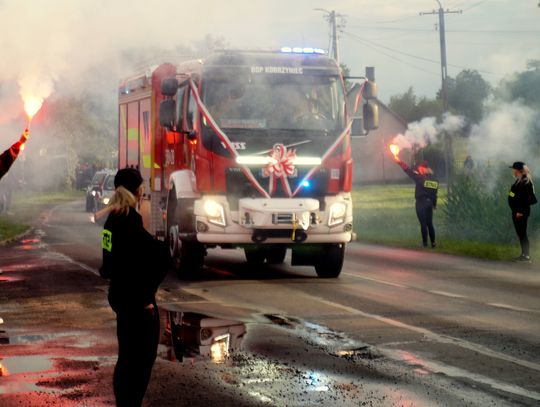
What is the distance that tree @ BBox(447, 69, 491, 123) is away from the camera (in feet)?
447

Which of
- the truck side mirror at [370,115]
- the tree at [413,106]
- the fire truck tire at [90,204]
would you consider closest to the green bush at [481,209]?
the truck side mirror at [370,115]

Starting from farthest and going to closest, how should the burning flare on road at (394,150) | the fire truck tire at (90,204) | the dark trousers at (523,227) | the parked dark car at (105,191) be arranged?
1. the fire truck tire at (90,204)
2. the parked dark car at (105,191)
3. the burning flare on road at (394,150)
4. the dark trousers at (523,227)

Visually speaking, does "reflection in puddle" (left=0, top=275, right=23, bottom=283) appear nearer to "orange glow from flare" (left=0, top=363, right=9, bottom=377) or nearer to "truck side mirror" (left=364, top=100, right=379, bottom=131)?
"truck side mirror" (left=364, top=100, right=379, bottom=131)

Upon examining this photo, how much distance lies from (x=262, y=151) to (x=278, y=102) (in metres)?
0.88

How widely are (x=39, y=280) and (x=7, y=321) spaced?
15.2 ft

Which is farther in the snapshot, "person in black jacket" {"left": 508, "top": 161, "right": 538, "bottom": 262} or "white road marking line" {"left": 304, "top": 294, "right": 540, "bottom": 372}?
"person in black jacket" {"left": 508, "top": 161, "right": 538, "bottom": 262}

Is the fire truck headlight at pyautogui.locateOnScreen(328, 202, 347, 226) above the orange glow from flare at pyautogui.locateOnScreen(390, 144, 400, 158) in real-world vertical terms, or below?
below

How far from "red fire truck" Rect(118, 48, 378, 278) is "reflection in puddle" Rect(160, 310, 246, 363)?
11.2 feet

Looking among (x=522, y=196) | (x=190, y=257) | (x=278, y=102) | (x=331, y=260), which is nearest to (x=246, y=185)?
(x=278, y=102)

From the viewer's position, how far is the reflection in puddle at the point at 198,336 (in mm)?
9758

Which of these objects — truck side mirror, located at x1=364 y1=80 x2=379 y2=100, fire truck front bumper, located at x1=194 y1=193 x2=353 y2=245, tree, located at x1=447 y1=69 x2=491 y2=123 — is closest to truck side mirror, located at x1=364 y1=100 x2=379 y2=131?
truck side mirror, located at x1=364 y1=80 x2=379 y2=100

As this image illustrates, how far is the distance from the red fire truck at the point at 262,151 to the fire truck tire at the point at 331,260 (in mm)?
16

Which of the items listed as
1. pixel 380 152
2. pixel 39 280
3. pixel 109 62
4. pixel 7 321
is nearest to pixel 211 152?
pixel 39 280

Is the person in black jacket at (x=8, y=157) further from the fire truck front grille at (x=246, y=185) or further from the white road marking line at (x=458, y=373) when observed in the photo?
the fire truck front grille at (x=246, y=185)
